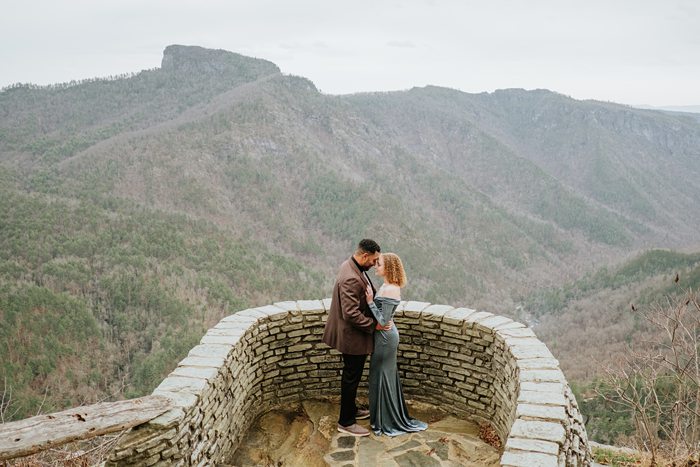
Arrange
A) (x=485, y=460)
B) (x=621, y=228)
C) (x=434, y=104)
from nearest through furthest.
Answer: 1. (x=485, y=460)
2. (x=621, y=228)
3. (x=434, y=104)

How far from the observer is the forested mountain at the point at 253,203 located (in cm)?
2027

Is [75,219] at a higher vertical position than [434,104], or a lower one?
lower

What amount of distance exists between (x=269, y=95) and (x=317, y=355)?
58.1m

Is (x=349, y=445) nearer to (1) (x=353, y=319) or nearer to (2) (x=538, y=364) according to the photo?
(1) (x=353, y=319)

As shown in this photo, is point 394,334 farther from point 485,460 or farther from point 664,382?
point 664,382

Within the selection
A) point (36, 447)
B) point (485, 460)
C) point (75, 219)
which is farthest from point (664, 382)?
point (75, 219)

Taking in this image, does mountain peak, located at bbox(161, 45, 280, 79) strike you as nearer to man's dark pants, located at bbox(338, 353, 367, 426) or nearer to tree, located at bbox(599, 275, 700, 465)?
tree, located at bbox(599, 275, 700, 465)

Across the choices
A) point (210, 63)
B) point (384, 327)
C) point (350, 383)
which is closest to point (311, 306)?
point (350, 383)

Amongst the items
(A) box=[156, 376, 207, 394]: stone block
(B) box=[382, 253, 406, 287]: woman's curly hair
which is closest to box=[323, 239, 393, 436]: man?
(B) box=[382, 253, 406, 287]: woman's curly hair

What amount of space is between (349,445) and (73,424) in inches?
96.0

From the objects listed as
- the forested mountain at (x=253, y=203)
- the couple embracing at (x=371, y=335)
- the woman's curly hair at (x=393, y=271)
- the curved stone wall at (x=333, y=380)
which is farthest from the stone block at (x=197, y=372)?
the forested mountain at (x=253, y=203)

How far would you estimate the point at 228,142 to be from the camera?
161ft

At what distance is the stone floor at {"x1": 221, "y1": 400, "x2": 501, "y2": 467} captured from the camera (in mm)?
4789

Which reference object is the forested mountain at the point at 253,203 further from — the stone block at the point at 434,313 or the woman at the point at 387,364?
the stone block at the point at 434,313
